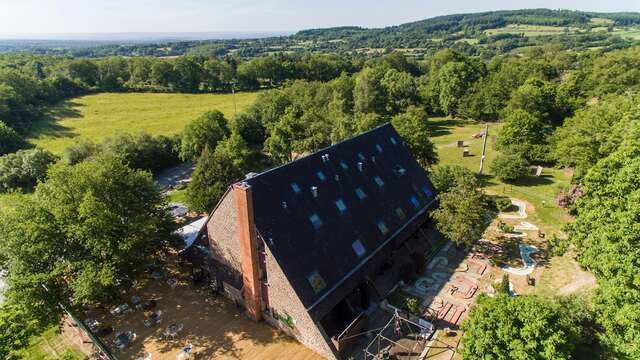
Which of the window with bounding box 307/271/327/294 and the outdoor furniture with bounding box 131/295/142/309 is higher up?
the window with bounding box 307/271/327/294

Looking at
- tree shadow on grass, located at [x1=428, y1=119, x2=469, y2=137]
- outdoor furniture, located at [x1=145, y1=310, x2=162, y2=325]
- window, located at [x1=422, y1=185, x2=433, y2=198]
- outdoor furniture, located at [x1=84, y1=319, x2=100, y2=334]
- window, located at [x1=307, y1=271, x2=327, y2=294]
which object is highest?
window, located at [x1=422, y1=185, x2=433, y2=198]

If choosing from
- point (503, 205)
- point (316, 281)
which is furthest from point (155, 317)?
point (503, 205)

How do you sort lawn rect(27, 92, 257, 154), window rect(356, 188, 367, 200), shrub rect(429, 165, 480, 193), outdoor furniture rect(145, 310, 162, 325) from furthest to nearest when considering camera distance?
lawn rect(27, 92, 257, 154)
shrub rect(429, 165, 480, 193)
window rect(356, 188, 367, 200)
outdoor furniture rect(145, 310, 162, 325)

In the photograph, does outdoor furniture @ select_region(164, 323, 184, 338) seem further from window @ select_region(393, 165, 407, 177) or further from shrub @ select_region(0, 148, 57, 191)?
shrub @ select_region(0, 148, 57, 191)

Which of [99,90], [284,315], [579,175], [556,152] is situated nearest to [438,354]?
[284,315]

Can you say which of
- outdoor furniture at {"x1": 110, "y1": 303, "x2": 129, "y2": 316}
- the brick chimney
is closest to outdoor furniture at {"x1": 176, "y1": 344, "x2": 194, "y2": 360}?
the brick chimney

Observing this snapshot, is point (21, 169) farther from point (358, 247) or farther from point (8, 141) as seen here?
point (358, 247)

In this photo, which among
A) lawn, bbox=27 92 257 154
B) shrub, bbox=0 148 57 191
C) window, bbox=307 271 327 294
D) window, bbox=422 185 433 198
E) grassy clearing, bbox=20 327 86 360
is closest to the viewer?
window, bbox=307 271 327 294
